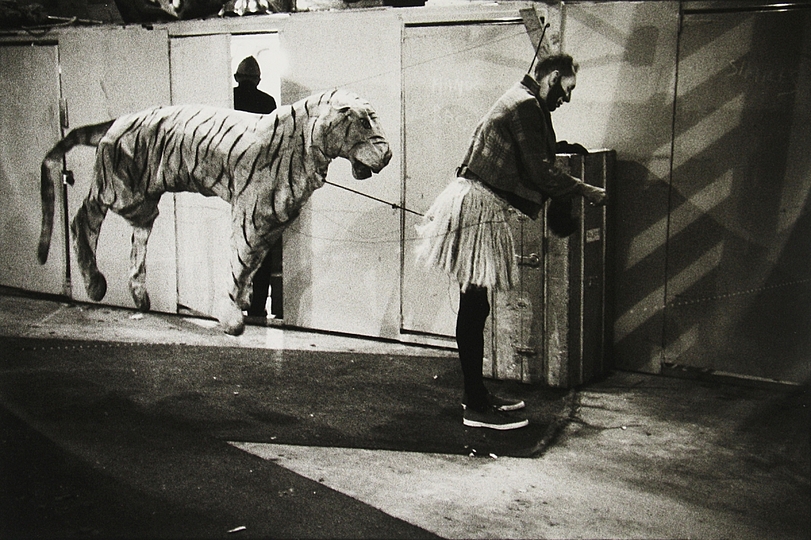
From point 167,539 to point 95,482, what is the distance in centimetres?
56

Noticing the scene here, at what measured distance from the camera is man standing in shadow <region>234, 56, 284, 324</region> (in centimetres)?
454

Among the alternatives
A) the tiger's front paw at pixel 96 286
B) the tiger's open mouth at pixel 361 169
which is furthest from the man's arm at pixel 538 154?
the tiger's front paw at pixel 96 286

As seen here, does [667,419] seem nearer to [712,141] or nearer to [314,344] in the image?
[712,141]

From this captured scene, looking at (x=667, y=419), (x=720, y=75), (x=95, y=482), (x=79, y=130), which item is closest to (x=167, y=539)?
(x=95, y=482)

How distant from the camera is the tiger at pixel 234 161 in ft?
13.6

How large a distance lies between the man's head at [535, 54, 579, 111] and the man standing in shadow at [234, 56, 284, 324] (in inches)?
55.6

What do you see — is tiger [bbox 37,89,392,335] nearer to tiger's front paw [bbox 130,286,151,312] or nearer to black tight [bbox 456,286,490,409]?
tiger's front paw [bbox 130,286,151,312]

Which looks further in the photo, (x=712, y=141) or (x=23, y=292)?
(x=23, y=292)

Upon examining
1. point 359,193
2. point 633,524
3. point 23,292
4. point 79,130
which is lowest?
point 633,524

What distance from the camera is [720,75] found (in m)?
4.27

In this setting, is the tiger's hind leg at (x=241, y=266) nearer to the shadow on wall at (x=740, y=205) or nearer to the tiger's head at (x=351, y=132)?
the tiger's head at (x=351, y=132)

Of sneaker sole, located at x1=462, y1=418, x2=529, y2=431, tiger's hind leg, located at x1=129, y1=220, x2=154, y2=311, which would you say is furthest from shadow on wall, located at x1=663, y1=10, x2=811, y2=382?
tiger's hind leg, located at x1=129, y1=220, x2=154, y2=311

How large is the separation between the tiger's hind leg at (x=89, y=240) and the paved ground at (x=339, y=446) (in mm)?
215

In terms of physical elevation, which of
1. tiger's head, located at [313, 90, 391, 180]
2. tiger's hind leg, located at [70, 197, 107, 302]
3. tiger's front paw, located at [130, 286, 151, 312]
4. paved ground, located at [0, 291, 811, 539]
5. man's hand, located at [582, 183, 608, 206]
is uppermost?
tiger's head, located at [313, 90, 391, 180]
